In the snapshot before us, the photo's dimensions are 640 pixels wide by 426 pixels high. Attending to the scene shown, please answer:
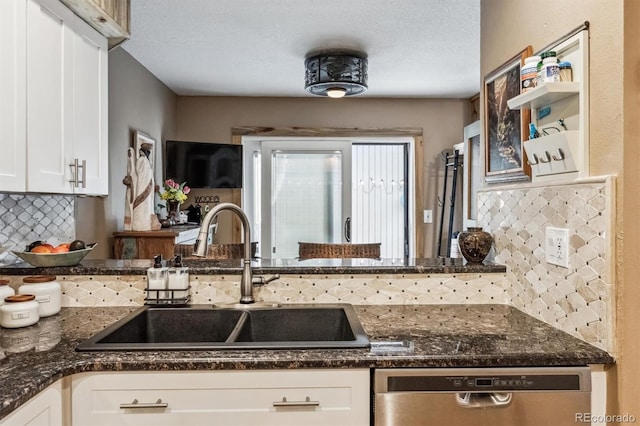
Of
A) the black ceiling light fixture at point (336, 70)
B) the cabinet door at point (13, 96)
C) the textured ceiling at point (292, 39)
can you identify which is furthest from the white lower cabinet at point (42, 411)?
the black ceiling light fixture at point (336, 70)

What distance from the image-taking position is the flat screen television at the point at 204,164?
4.62 metres

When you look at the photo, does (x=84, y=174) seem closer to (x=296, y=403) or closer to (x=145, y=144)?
(x=296, y=403)

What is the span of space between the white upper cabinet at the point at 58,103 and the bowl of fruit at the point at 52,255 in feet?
0.73

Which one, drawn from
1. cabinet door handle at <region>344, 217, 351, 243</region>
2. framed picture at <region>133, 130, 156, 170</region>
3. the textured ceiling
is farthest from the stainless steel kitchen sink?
cabinet door handle at <region>344, 217, 351, 243</region>

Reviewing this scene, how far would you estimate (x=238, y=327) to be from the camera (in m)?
1.55

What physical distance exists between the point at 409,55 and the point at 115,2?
2391mm

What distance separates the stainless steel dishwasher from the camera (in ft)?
3.96

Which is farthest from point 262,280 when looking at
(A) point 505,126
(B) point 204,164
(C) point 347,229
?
(C) point 347,229

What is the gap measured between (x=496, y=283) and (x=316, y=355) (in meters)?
0.89

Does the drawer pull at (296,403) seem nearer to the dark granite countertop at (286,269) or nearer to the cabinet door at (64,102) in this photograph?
A: the dark granite countertop at (286,269)

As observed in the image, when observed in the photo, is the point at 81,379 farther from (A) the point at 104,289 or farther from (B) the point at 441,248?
(B) the point at 441,248

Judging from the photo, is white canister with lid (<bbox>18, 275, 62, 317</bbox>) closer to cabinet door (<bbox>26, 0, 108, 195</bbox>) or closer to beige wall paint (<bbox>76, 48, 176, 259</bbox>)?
cabinet door (<bbox>26, 0, 108, 195</bbox>)

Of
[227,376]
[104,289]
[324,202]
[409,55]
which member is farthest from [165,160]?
[227,376]

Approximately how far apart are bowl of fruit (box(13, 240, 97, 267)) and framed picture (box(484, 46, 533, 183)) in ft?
5.45
